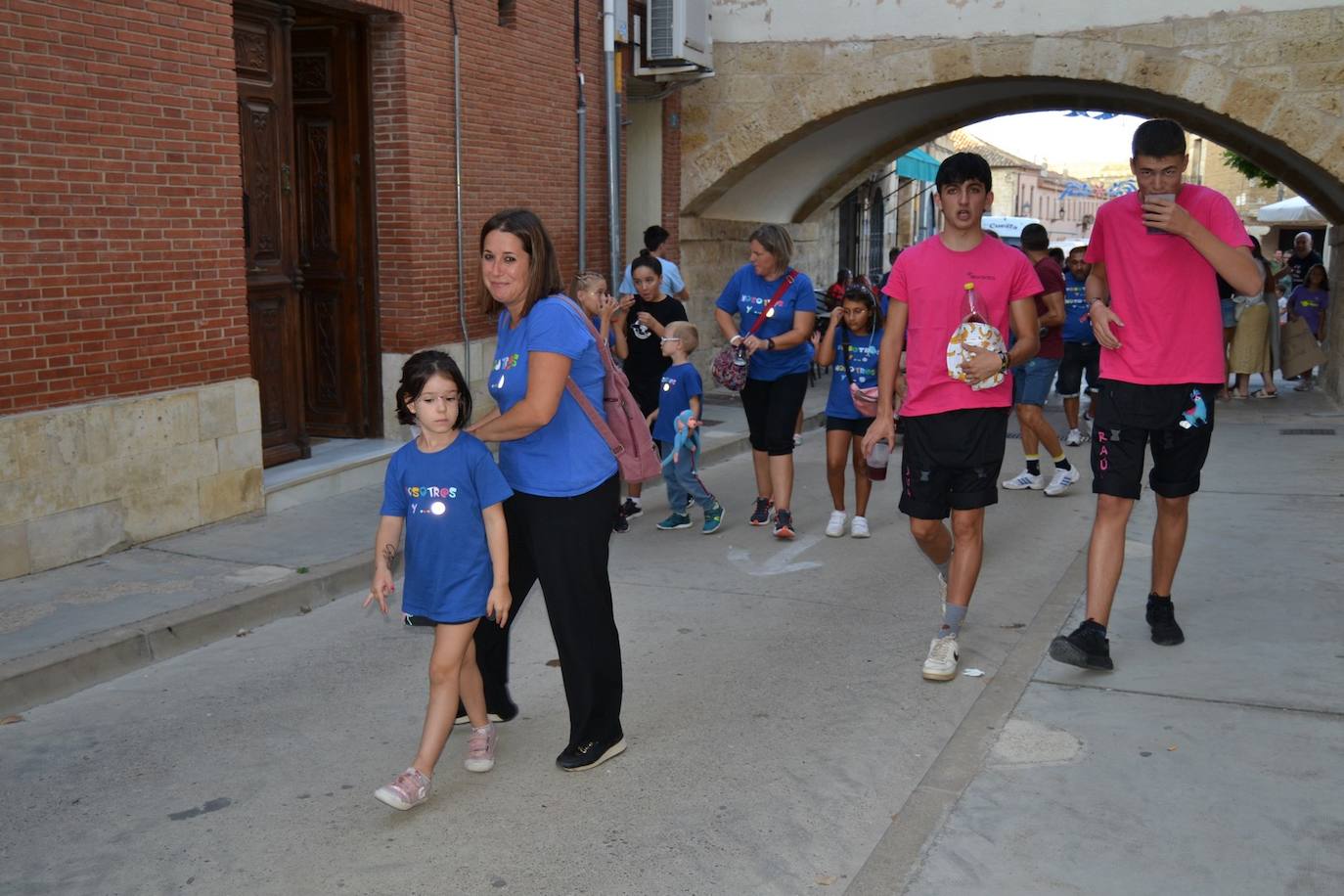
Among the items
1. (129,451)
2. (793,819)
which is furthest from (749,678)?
(129,451)

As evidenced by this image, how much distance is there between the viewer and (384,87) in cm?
1062

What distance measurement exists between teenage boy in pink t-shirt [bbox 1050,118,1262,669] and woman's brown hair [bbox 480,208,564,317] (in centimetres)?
226

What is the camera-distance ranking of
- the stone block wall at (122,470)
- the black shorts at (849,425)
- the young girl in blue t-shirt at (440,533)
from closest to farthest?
the young girl in blue t-shirt at (440,533) → the stone block wall at (122,470) → the black shorts at (849,425)

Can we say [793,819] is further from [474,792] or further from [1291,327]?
[1291,327]

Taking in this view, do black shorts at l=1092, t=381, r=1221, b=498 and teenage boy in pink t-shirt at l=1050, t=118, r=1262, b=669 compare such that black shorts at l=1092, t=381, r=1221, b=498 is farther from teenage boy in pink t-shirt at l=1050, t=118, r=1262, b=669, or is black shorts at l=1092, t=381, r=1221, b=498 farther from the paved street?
the paved street

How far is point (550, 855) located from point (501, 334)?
64.2 inches

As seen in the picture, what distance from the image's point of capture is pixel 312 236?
1093cm

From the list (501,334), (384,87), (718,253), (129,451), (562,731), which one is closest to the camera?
(501,334)

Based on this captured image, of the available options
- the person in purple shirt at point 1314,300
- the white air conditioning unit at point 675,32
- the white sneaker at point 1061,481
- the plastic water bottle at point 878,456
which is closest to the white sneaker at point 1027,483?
the white sneaker at point 1061,481

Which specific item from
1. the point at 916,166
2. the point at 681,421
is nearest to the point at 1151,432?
the point at 681,421

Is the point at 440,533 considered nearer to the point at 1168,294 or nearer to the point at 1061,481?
the point at 1168,294

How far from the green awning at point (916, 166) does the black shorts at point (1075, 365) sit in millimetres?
13867

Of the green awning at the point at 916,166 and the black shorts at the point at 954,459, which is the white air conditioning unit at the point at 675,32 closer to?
the black shorts at the point at 954,459

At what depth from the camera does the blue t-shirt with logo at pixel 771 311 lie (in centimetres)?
816
